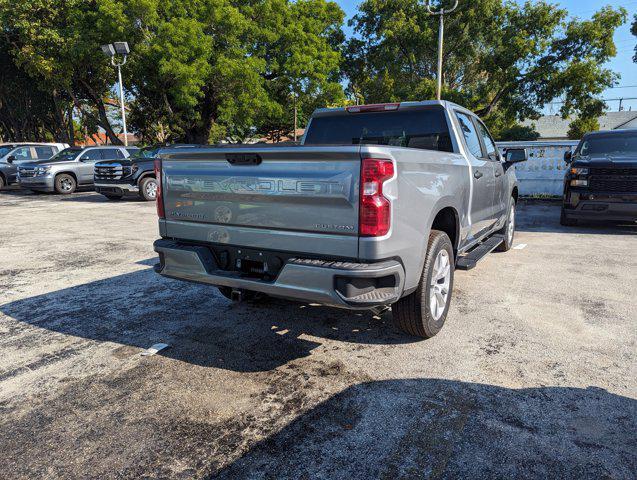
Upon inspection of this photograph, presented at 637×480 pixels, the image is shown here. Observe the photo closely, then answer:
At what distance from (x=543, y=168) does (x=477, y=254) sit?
1159 centimetres

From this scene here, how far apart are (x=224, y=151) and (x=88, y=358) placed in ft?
6.13

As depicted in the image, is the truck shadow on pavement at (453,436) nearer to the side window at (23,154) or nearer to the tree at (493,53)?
the side window at (23,154)

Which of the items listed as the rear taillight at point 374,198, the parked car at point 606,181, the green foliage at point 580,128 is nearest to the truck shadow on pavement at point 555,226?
the parked car at point 606,181

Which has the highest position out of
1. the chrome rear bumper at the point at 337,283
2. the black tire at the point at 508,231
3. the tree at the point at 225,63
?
the tree at the point at 225,63

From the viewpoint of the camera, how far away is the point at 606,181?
27.3 ft

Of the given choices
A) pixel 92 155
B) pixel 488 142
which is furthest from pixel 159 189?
pixel 92 155

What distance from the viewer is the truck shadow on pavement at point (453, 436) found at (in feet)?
7.36

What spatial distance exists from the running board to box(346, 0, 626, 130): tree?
23030 mm

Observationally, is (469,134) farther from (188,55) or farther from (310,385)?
(188,55)

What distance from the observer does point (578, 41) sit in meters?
24.9

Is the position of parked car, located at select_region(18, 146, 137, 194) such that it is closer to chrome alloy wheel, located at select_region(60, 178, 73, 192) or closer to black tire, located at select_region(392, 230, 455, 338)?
chrome alloy wheel, located at select_region(60, 178, 73, 192)

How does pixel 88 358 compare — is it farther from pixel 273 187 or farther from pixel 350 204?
A: pixel 350 204

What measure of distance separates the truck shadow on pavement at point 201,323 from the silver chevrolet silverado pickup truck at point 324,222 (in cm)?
44

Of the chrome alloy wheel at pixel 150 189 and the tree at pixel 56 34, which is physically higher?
the tree at pixel 56 34
